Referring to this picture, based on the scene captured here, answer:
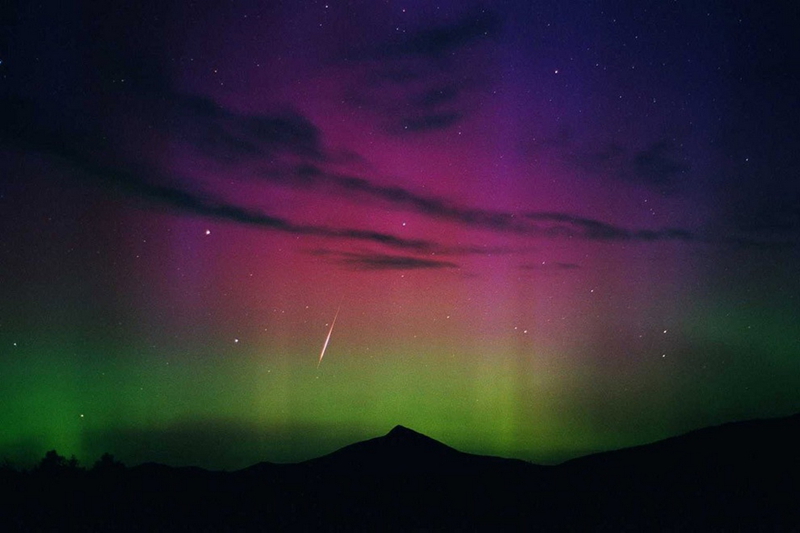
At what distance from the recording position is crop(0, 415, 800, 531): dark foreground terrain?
17.1 meters

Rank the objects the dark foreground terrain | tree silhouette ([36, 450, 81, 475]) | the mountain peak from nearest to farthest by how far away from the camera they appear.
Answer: the dark foreground terrain
tree silhouette ([36, 450, 81, 475])
the mountain peak

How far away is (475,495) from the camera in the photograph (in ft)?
75.2

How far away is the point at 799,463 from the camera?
2123cm

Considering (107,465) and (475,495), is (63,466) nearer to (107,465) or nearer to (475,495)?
(107,465)

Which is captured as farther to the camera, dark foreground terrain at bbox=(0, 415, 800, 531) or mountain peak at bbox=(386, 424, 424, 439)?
mountain peak at bbox=(386, 424, 424, 439)

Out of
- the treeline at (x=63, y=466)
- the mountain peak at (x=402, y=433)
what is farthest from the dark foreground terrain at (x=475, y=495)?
the mountain peak at (x=402, y=433)

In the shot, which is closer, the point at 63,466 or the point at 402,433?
the point at 63,466

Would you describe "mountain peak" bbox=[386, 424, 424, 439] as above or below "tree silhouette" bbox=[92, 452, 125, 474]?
above

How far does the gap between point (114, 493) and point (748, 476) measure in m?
19.6

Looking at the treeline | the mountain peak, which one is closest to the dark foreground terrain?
the treeline

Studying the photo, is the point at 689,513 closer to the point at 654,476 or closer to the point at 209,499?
the point at 654,476

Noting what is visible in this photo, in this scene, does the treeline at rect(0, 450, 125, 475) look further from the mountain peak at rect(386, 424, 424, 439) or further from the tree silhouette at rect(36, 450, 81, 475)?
the mountain peak at rect(386, 424, 424, 439)

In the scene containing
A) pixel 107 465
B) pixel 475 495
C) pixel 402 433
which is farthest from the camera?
pixel 402 433

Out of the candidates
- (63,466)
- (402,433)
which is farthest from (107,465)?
(402,433)
